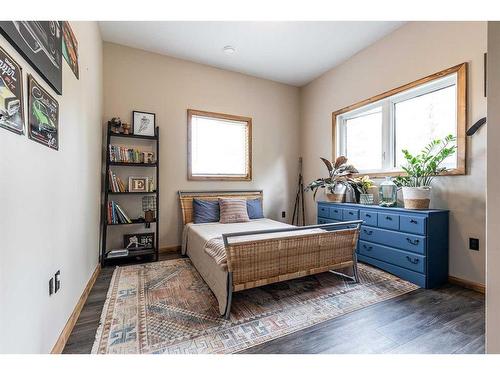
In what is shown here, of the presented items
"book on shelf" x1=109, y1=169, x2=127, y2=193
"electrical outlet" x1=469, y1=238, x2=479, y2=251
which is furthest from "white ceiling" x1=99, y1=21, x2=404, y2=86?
"electrical outlet" x1=469, y1=238, x2=479, y2=251

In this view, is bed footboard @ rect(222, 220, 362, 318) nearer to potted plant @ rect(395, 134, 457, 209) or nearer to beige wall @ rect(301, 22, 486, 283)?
potted plant @ rect(395, 134, 457, 209)

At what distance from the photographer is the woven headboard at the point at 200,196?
11.3 feet

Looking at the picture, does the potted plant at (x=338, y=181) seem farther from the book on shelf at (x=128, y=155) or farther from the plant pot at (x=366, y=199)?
the book on shelf at (x=128, y=155)

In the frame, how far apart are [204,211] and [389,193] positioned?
2512 millimetres

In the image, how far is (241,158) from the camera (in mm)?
4051

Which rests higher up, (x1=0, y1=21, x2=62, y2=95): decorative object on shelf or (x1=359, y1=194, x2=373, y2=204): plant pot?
(x1=0, y1=21, x2=62, y2=95): decorative object on shelf

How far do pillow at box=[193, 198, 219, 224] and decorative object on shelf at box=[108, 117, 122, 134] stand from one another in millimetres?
1448

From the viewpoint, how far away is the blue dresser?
2.19 meters

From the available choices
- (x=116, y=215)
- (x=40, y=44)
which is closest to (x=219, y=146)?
(x=116, y=215)

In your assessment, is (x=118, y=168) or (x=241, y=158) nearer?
(x=118, y=168)

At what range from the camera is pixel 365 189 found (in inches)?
122
